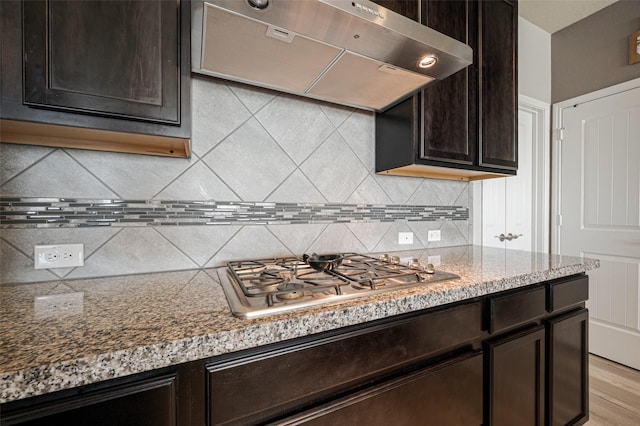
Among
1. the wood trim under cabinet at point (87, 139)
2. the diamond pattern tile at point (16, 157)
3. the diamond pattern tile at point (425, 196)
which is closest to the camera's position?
the wood trim under cabinet at point (87, 139)

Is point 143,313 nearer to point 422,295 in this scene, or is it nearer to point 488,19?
point 422,295

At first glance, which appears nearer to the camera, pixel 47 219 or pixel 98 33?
pixel 98 33

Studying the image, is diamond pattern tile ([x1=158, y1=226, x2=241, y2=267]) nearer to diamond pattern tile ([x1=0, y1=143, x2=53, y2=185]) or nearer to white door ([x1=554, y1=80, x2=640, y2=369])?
diamond pattern tile ([x1=0, y1=143, x2=53, y2=185])

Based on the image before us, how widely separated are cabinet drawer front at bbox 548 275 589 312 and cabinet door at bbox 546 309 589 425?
0.20 feet

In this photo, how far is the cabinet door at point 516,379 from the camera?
1006mm

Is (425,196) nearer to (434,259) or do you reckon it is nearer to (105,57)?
(434,259)

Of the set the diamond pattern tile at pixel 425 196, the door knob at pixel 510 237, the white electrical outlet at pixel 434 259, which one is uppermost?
the diamond pattern tile at pixel 425 196

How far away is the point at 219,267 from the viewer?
122 centimetres

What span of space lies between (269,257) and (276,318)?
2.37 feet

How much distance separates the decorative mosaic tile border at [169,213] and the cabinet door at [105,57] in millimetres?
406

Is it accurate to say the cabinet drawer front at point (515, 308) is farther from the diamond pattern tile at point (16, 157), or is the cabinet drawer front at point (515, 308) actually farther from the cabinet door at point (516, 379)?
the diamond pattern tile at point (16, 157)

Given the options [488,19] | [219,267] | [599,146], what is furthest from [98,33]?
[599,146]

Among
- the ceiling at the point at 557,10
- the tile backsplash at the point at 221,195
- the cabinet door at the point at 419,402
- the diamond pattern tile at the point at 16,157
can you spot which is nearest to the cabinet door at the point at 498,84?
the tile backsplash at the point at 221,195

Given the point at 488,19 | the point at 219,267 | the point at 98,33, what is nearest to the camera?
the point at 98,33
